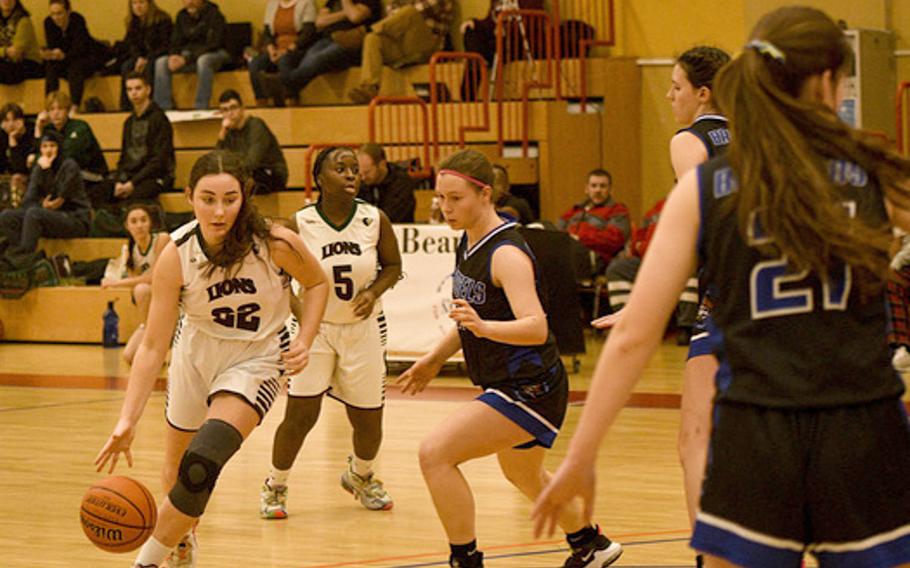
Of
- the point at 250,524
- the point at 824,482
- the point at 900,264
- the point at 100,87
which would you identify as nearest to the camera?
the point at 824,482

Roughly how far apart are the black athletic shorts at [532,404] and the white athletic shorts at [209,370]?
0.78 meters

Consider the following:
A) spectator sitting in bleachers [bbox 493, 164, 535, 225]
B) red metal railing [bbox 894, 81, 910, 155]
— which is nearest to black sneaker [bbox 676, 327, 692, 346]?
spectator sitting in bleachers [bbox 493, 164, 535, 225]

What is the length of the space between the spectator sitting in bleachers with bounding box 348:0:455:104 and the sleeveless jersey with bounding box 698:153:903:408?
12.8m

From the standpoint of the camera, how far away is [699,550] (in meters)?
2.74

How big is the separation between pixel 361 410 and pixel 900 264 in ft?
14.3

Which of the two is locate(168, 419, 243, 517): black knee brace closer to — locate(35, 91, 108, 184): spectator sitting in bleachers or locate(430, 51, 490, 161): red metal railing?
locate(430, 51, 490, 161): red metal railing

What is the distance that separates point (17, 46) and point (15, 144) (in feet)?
6.70

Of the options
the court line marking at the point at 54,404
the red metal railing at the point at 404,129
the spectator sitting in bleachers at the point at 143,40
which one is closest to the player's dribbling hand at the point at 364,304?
the court line marking at the point at 54,404

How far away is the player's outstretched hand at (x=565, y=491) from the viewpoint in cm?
278

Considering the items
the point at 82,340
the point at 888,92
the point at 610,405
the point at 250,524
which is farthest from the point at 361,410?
the point at 888,92

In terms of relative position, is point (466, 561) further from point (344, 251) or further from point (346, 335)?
point (344, 251)

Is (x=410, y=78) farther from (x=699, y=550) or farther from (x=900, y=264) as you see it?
(x=699, y=550)

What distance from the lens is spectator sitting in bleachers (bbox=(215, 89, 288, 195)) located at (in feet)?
46.4

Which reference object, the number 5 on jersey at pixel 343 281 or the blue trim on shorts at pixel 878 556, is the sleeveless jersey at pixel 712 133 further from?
the number 5 on jersey at pixel 343 281
